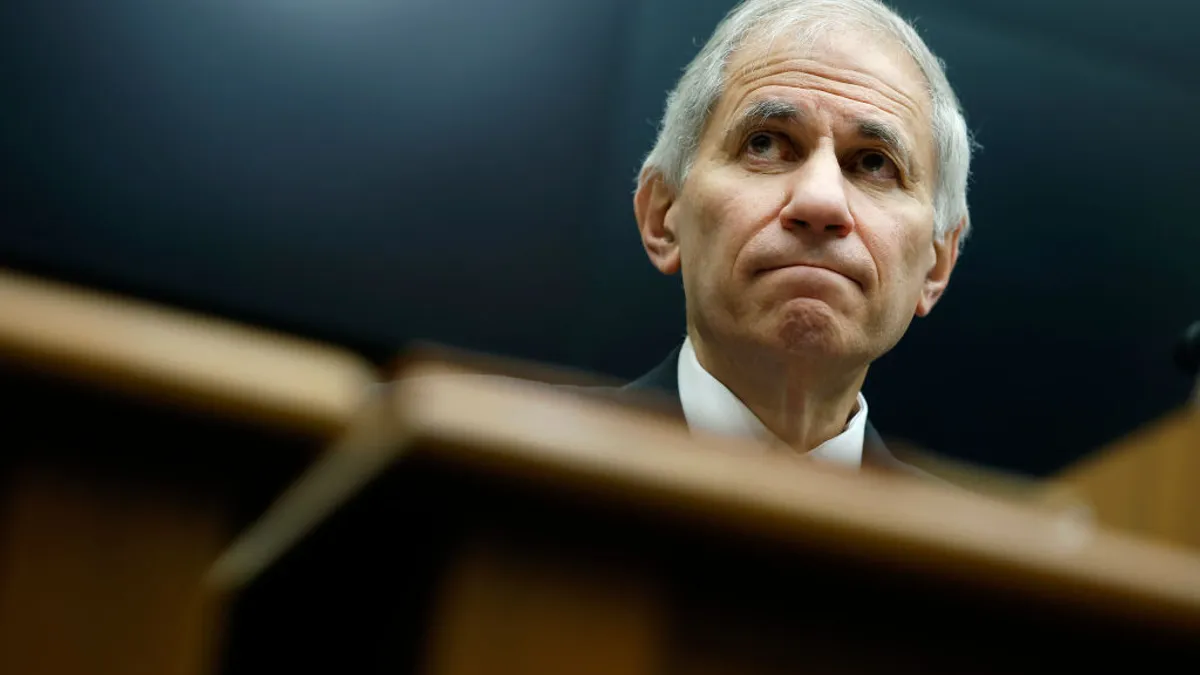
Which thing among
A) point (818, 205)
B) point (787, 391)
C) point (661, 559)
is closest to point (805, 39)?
point (818, 205)

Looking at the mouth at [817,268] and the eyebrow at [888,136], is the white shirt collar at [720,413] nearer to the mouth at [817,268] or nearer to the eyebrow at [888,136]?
the mouth at [817,268]

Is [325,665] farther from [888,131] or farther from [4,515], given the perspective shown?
[888,131]

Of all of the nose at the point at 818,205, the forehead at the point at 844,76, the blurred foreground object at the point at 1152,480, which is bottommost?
the blurred foreground object at the point at 1152,480

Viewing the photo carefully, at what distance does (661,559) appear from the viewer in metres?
0.38

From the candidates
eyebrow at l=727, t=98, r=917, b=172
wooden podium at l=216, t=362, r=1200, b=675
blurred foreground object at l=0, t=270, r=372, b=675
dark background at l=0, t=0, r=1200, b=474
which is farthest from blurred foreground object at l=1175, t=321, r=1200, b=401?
blurred foreground object at l=0, t=270, r=372, b=675

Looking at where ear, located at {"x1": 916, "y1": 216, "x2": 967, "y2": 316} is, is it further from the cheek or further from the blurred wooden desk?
the blurred wooden desk

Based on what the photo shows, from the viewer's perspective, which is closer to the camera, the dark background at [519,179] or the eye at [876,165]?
the eye at [876,165]

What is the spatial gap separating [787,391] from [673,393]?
0.09 m

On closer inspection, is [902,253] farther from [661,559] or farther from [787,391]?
[661,559]

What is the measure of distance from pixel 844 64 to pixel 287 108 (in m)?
0.65

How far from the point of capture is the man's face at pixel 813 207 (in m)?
0.88

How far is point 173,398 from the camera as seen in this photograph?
1.17 ft

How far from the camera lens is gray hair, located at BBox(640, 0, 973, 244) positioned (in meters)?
0.98

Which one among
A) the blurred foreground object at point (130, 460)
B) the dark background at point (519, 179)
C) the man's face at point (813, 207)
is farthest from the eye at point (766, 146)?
the blurred foreground object at point (130, 460)
